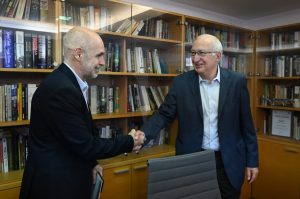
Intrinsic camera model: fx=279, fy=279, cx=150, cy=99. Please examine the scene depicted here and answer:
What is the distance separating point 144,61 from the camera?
2824 mm

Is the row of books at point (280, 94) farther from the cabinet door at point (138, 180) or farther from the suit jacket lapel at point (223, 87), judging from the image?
the cabinet door at point (138, 180)

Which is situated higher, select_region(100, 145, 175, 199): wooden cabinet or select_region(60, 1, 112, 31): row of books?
select_region(60, 1, 112, 31): row of books

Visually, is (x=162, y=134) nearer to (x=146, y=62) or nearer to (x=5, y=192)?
(x=146, y=62)

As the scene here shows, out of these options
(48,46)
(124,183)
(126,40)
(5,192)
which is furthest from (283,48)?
(5,192)

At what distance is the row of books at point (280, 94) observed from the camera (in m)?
3.46

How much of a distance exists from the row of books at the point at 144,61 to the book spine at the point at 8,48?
1009mm

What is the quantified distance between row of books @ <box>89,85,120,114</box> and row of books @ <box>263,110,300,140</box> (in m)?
2.20

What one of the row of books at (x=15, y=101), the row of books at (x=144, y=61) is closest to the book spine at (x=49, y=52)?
the row of books at (x=15, y=101)

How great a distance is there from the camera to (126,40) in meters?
2.64

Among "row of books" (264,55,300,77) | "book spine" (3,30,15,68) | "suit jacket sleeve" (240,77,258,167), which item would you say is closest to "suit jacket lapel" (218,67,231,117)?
"suit jacket sleeve" (240,77,258,167)

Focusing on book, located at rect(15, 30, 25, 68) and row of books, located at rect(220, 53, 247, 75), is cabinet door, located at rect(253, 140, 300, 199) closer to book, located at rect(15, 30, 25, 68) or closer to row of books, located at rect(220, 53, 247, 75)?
row of books, located at rect(220, 53, 247, 75)

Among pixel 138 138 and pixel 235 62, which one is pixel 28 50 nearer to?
pixel 138 138

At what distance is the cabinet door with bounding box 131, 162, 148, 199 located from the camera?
2507 millimetres

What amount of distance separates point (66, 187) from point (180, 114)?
0.99 meters
